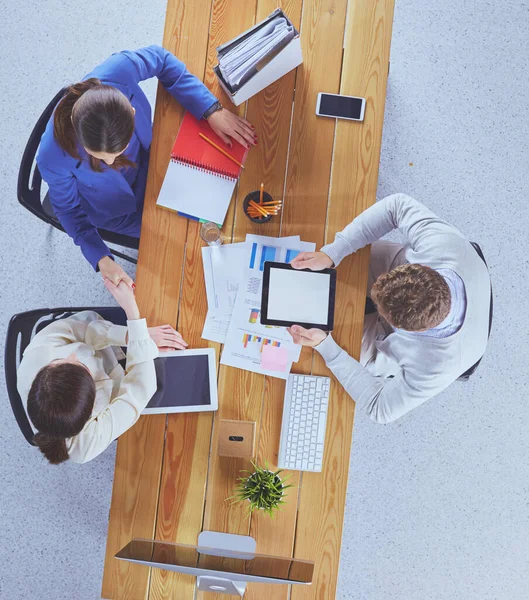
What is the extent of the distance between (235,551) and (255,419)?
15.1 inches

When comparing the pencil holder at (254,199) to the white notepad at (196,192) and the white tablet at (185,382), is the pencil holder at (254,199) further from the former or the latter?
the white tablet at (185,382)

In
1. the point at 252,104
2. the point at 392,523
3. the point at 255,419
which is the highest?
the point at 252,104

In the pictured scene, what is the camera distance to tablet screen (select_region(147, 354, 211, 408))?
63.6 inches

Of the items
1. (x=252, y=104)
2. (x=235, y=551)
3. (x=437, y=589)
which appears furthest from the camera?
(x=437, y=589)

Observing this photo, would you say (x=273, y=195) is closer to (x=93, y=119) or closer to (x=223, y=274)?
(x=223, y=274)

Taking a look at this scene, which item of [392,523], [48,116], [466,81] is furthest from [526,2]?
[392,523]

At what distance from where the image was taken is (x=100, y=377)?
1.64 meters

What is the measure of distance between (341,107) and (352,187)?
0.25 meters

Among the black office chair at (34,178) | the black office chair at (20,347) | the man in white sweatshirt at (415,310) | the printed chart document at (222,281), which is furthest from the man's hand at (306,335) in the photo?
the black office chair at (34,178)

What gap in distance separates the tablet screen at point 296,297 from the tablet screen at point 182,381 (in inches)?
11.9

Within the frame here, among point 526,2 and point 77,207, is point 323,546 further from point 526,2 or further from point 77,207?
point 526,2

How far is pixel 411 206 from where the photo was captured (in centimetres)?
158

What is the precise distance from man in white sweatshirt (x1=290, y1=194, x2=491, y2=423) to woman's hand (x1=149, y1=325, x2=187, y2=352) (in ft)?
1.17

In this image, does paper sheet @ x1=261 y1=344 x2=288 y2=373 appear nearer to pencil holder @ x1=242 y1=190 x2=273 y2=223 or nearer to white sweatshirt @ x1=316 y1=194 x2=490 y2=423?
white sweatshirt @ x1=316 y1=194 x2=490 y2=423
